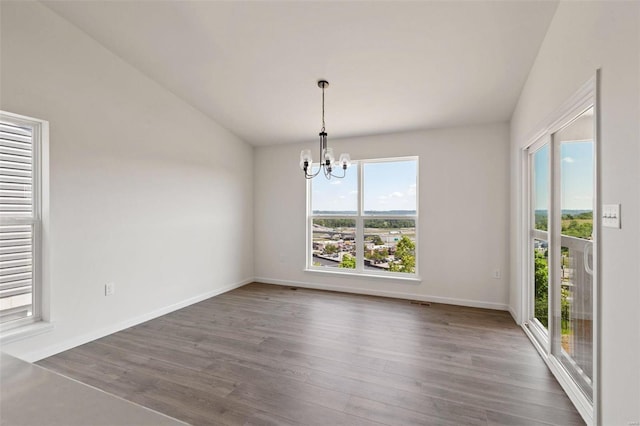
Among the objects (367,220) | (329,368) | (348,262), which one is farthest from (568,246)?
(348,262)

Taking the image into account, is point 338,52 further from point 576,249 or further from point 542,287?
point 542,287

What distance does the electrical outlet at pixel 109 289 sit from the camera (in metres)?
3.09

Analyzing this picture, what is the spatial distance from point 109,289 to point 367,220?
3.42 metres

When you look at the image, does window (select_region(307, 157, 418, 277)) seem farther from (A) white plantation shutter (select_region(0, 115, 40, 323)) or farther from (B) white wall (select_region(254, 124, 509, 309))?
(A) white plantation shutter (select_region(0, 115, 40, 323))

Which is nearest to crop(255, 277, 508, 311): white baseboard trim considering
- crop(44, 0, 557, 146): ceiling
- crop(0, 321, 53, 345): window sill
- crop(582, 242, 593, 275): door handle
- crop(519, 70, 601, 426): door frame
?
crop(519, 70, 601, 426): door frame

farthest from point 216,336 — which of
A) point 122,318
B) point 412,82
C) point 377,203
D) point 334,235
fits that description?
point 412,82

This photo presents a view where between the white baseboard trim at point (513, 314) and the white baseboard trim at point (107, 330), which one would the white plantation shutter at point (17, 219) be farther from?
the white baseboard trim at point (513, 314)

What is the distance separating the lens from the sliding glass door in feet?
6.35

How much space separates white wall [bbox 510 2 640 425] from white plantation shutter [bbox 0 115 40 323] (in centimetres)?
415

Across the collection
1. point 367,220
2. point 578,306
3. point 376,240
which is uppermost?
point 367,220

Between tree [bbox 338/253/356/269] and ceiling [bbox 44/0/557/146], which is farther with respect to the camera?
tree [bbox 338/253/356/269]

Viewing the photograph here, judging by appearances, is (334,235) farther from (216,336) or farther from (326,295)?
(216,336)

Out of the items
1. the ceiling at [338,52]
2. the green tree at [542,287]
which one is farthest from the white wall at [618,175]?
the green tree at [542,287]

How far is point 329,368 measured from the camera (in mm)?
2424
